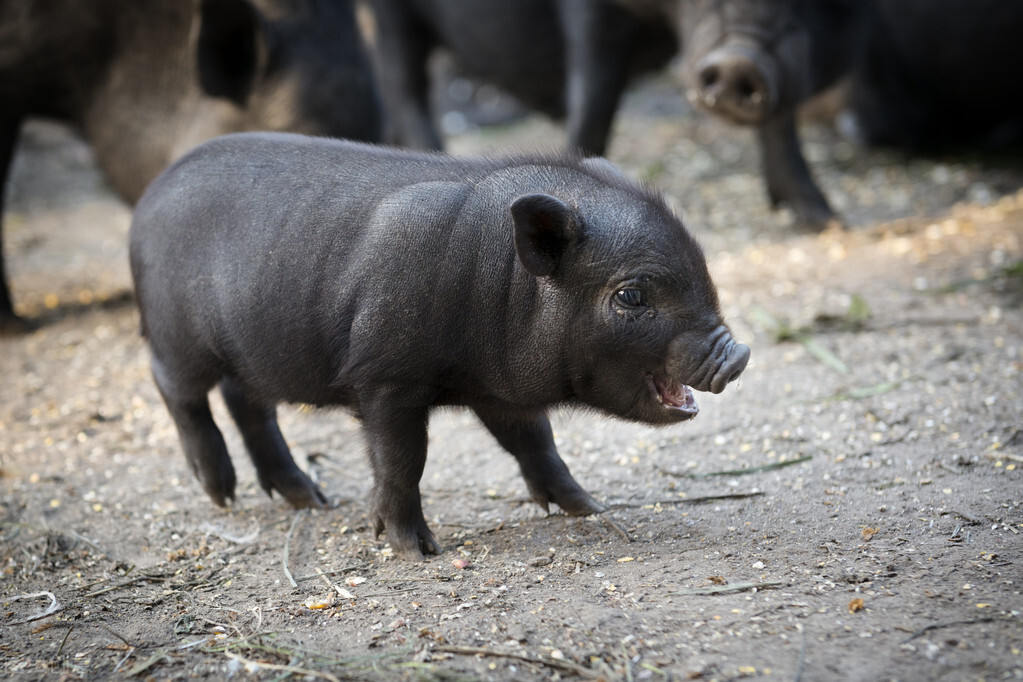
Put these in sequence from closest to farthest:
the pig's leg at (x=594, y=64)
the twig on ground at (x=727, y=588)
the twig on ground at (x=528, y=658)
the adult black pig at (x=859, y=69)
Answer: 1. the twig on ground at (x=528, y=658)
2. the twig on ground at (x=727, y=588)
3. the adult black pig at (x=859, y=69)
4. the pig's leg at (x=594, y=64)

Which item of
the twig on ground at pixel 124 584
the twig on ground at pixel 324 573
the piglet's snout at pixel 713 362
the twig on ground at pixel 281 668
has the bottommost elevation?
the twig on ground at pixel 124 584

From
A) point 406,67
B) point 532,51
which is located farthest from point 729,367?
point 406,67

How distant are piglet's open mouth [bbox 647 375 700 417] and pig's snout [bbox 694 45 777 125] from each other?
358 centimetres

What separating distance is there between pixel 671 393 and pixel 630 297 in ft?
1.11

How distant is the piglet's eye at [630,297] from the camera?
315 cm

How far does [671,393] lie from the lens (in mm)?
3273

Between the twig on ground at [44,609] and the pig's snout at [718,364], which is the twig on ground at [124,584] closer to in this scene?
the twig on ground at [44,609]

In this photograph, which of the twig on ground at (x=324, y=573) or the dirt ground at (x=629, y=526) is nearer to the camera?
the dirt ground at (x=629, y=526)

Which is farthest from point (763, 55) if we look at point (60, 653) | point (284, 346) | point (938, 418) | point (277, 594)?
point (60, 653)

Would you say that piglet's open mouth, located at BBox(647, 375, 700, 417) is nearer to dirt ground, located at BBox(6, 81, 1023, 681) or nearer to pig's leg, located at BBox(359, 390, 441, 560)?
dirt ground, located at BBox(6, 81, 1023, 681)

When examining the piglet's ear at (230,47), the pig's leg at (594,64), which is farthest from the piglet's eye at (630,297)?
the pig's leg at (594,64)

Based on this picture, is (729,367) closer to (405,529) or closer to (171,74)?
(405,529)

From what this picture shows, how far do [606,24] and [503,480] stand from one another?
4.12m

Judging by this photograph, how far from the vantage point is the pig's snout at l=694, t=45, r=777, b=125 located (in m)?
6.32
